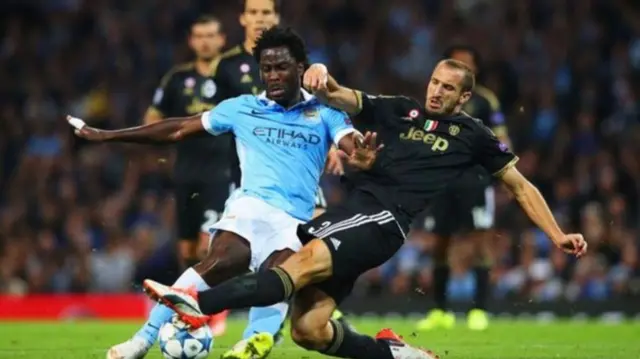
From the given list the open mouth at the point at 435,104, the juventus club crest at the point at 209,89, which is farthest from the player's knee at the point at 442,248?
the open mouth at the point at 435,104

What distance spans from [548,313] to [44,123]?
25.1ft

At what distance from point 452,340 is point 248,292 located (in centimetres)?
379

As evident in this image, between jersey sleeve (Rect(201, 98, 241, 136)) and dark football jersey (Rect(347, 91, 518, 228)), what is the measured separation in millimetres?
749

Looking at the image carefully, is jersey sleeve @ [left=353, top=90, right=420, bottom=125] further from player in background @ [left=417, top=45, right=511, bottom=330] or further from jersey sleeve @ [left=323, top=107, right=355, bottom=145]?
player in background @ [left=417, top=45, right=511, bottom=330]

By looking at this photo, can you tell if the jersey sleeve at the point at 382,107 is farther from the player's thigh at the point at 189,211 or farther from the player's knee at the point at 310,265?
the player's thigh at the point at 189,211

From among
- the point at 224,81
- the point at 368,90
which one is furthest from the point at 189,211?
the point at 368,90

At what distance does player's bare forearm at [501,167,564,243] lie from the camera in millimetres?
8508

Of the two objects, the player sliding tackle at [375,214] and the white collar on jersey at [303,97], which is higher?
the white collar on jersey at [303,97]

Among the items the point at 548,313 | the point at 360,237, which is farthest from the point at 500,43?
the point at 360,237

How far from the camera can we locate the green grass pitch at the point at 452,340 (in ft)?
31.2

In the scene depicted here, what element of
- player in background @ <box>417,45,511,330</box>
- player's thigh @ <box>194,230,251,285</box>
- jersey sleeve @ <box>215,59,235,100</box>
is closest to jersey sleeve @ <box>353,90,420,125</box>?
player's thigh @ <box>194,230,251,285</box>

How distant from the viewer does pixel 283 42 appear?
334 inches

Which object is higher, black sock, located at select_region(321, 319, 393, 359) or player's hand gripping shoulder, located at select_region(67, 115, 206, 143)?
player's hand gripping shoulder, located at select_region(67, 115, 206, 143)

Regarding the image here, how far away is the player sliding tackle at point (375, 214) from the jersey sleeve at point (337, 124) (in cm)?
5
